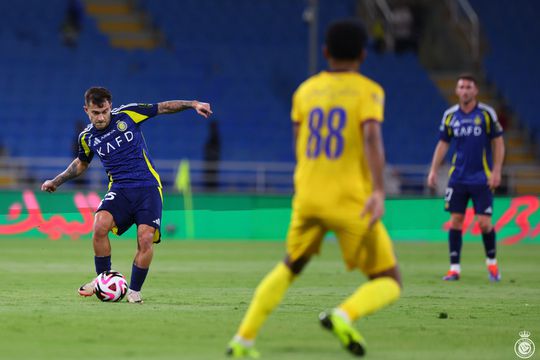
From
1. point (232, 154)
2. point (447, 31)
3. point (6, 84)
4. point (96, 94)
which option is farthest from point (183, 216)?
point (447, 31)

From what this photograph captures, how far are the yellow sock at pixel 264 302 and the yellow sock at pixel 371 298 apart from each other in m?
0.40

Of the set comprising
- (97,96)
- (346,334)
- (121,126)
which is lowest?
(346,334)

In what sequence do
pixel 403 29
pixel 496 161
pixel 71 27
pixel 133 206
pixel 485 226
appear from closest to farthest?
1. pixel 133 206
2. pixel 496 161
3. pixel 485 226
4. pixel 71 27
5. pixel 403 29

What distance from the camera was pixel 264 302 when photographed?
734 cm

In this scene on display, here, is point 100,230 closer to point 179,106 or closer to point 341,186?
point 179,106

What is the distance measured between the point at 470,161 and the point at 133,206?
5353 millimetres

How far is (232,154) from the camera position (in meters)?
32.8

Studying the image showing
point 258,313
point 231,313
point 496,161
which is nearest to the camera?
point 258,313

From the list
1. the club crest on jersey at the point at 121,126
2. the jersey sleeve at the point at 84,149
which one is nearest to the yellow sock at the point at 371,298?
the club crest on jersey at the point at 121,126

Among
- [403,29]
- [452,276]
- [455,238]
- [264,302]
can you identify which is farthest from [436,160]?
[403,29]

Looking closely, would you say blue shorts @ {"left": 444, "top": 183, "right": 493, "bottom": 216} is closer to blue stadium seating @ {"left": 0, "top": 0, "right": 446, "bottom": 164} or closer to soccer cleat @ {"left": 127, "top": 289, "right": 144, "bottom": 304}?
soccer cleat @ {"left": 127, "top": 289, "right": 144, "bottom": 304}

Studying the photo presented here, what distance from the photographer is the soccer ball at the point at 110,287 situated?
11.1 meters

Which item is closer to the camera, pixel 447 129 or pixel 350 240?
pixel 350 240

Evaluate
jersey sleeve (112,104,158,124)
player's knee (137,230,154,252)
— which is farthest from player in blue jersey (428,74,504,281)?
player's knee (137,230,154,252)
